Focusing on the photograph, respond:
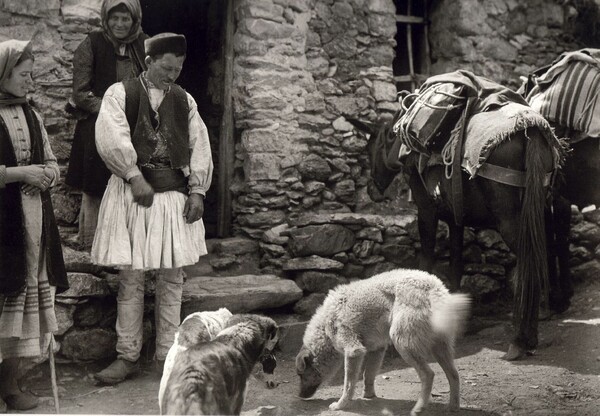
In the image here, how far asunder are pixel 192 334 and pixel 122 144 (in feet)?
5.14

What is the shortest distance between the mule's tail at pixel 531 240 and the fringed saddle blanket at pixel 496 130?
12 centimetres

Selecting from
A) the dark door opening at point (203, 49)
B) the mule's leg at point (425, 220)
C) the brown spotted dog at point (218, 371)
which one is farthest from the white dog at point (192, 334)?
the dark door opening at point (203, 49)

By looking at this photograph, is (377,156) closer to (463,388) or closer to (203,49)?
(203,49)

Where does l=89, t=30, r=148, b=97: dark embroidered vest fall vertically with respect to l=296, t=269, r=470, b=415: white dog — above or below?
above

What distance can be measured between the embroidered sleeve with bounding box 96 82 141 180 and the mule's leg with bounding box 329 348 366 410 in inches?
70.5

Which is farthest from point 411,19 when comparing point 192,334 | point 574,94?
point 192,334

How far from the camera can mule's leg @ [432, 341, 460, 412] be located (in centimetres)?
443

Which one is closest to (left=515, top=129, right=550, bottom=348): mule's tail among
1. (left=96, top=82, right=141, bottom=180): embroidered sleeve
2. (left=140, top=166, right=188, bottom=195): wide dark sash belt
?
(left=140, top=166, right=188, bottom=195): wide dark sash belt

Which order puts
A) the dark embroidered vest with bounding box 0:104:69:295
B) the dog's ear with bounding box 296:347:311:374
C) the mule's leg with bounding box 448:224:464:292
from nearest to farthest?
the dark embroidered vest with bounding box 0:104:69:295 < the dog's ear with bounding box 296:347:311:374 < the mule's leg with bounding box 448:224:464:292

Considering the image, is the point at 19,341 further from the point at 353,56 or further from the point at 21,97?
the point at 353,56

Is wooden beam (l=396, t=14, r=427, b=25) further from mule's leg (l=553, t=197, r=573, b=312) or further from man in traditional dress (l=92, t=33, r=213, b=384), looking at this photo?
man in traditional dress (l=92, t=33, r=213, b=384)

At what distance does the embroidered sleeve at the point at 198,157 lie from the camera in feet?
16.1

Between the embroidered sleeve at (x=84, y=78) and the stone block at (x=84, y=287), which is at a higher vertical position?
the embroidered sleeve at (x=84, y=78)

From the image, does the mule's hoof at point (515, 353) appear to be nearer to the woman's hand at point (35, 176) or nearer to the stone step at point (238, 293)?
the stone step at point (238, 293)
